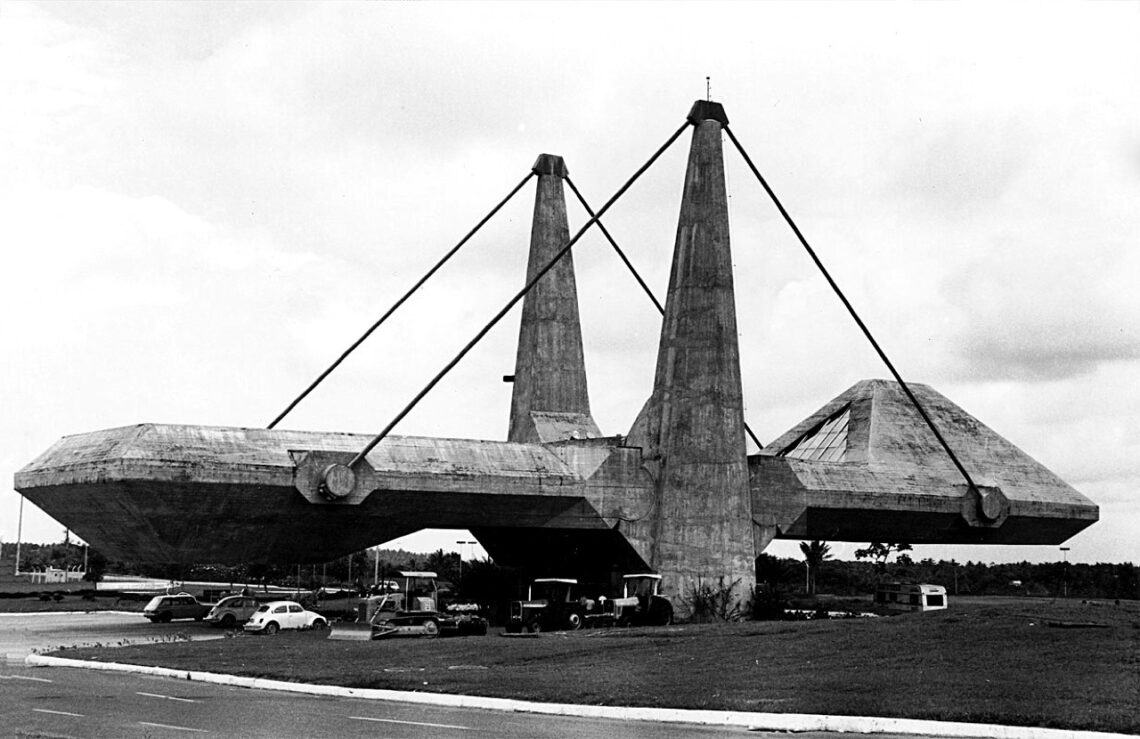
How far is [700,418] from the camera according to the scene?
154 feet

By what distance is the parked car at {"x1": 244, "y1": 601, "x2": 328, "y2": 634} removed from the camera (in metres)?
45.2

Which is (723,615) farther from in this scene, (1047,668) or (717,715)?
(717,715)

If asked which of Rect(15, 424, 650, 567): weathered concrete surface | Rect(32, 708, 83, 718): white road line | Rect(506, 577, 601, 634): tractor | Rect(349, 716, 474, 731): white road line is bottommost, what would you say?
Rect(32, 708, 83, 718): white road line

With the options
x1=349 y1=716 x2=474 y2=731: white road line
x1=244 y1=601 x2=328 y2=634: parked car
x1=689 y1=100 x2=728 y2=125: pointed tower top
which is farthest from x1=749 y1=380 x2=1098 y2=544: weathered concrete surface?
x1=349 y1=716 x2=474 y2=731: white road line

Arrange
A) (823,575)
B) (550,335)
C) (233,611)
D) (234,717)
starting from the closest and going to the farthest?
(234,717) < (233,611) < (550,335) < (823,575)

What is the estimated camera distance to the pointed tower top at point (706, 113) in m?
49.6

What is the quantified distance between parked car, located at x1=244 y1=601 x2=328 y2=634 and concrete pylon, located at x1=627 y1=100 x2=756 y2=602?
12.6 metres

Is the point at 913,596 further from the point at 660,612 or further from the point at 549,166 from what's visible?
the point at 549,166

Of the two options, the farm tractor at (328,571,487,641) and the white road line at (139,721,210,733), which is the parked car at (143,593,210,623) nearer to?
the farm tractor at (328,571,487,641)

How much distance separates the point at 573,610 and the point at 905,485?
1812 centimetres

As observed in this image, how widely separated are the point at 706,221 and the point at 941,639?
24.8m

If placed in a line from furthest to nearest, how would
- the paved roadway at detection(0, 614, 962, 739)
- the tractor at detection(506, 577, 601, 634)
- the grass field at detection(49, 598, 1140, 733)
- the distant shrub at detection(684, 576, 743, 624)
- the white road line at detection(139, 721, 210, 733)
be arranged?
the distant shrub at detection(684, 576, 743, 624) → the tractor at detection(506, 577, 601, 634) → the grass field at detection(49, 598, 1140, 733) → the white road line at detection(139, 721, 210, 733) → the paved roadway at detection(0, 614, 962, 739)

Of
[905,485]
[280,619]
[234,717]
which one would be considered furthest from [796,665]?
[905,485]

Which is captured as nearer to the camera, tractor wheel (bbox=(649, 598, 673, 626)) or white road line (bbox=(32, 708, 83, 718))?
white road line (bbox=(32, 708, 83, 718))
